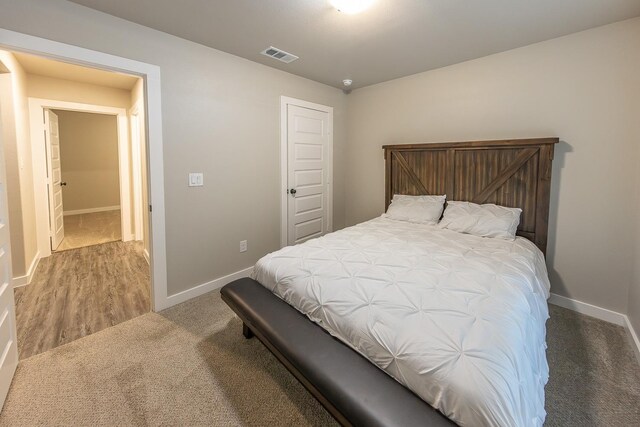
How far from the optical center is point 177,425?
4.91 feet

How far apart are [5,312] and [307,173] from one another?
2.95 m

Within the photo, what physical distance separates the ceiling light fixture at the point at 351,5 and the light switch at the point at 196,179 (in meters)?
1.82

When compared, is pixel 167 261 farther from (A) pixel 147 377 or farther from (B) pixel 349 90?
(B) pixel 349 90

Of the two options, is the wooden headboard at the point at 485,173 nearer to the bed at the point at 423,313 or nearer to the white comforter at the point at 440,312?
the bed at the point at 423,313

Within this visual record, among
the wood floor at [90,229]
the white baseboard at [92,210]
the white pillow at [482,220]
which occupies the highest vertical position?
the white pillow at [482,220]

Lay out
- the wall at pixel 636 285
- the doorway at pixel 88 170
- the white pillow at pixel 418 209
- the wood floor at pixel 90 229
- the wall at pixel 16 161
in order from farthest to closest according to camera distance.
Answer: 1. the doorway at pixel 88 170
2. the wood floor at pixel 90 229
3. the white pillow at pixel 418 209
4. the wall at pixel 16 161
5. the wall at pixel 636 285

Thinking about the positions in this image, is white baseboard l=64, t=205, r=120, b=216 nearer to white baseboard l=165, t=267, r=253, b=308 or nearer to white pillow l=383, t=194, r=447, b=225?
white baseboard l=165, t=267, r=253, b=308

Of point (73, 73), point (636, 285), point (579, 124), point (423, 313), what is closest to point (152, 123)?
point (73, 73)

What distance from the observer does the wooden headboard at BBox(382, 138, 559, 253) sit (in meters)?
2.66

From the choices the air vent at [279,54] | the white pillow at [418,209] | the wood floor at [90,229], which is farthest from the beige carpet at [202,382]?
the wood floor at [90,229]

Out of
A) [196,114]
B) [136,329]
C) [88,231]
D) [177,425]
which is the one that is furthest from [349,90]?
[88,231]

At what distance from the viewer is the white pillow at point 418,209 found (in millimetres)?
3143

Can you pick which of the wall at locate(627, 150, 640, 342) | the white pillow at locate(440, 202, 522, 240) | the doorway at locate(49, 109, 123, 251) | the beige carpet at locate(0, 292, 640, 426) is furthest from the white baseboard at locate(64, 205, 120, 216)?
the wall at locate(627, 150, 640, 342)

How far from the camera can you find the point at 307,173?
387 cm
